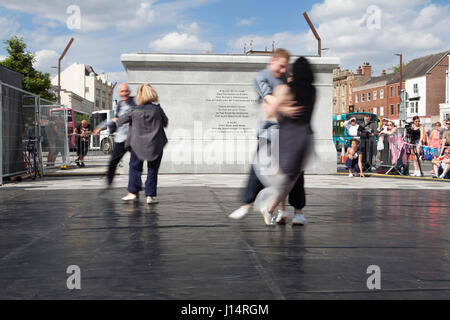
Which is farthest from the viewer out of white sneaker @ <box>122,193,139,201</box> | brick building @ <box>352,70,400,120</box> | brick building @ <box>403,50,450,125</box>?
brick building @ <box>352,70,400,120</box>

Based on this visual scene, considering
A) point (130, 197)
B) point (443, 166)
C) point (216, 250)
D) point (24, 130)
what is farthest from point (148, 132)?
point (443, 166)

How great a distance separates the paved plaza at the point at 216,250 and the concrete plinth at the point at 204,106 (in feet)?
21.0

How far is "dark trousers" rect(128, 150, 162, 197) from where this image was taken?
770cm

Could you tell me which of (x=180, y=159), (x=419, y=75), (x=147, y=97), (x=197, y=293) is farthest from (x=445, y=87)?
(x=197, y=293)

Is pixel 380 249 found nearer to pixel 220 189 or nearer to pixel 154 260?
pixel 154 260

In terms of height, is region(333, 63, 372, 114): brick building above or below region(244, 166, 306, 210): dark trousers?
above

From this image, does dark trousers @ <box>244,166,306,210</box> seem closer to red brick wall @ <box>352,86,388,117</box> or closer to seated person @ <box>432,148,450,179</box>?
seated person @ <box>432,148,450,179</box>

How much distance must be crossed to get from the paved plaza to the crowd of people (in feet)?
20.0

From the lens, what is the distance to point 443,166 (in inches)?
535

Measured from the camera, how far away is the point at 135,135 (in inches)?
307

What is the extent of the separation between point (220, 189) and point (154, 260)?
6.12 meters

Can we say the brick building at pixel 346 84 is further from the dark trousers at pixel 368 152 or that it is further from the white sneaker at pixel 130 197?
the white sneaker at pixel 130 197

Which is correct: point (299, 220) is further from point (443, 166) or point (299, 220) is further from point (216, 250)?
point (443, 166)

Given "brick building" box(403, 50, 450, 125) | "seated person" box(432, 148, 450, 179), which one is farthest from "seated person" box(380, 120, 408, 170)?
"brick building" box(403, 50, 450, 125)
